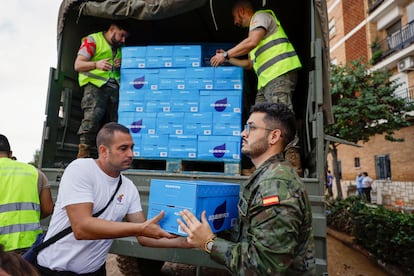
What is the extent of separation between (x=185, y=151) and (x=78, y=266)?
139cm

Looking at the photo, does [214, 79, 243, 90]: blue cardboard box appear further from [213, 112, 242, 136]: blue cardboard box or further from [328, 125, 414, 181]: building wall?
[328, 125, 414, 181]: building wall

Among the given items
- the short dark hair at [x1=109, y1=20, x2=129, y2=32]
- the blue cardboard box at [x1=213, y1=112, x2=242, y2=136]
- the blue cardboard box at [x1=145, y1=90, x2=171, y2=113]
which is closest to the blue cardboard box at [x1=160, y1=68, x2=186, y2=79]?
the blue cardboard box at [x1=145, y1=90, x2=171, y2=113]

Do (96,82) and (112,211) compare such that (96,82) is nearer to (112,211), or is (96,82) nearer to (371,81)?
(112,211)

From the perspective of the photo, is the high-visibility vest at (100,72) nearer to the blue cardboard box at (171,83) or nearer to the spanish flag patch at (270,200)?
the blue cardboard box at (171,83)

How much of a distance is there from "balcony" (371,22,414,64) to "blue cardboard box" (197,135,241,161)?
14768mm

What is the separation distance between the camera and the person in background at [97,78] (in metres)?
3.32

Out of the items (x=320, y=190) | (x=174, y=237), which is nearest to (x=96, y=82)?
(x=174, y=237)

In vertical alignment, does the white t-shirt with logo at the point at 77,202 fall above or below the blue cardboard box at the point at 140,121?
below

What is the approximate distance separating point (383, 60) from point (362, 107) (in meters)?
7.88

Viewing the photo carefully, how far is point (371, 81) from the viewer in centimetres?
1022

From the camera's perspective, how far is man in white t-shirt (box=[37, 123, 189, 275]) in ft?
5.04

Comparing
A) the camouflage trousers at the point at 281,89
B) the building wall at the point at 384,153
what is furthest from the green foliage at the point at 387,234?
the building wall at the point at 384,153

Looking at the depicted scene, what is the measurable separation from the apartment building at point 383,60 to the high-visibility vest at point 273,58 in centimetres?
1081

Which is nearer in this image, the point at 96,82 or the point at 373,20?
the point at 96,82
